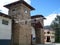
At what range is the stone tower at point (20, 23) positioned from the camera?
27.2 m

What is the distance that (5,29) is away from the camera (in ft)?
84.9

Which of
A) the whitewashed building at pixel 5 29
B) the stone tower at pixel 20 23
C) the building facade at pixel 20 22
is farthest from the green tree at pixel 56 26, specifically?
the whitewashed building at pixel 5 29

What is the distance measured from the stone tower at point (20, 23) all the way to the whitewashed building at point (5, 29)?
3.38 feet

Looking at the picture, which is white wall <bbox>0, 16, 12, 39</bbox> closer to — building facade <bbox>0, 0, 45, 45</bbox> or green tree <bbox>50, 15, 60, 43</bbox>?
building facade <bbox>0, 0, 45, 45</bbox>

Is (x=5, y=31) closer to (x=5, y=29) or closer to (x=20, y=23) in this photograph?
(x=5, y=29)

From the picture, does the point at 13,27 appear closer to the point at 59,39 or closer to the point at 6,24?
the point at 6,24

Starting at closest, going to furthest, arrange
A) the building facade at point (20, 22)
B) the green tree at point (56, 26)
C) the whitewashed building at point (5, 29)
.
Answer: the whitewashed building at point (5, 29)
the building facade at point (20, 22)
the green tree at point (56, 26)

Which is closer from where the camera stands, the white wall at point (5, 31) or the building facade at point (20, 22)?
the white wall at point (5, 31)

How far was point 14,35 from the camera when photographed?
2739 cm

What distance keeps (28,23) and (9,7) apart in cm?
459

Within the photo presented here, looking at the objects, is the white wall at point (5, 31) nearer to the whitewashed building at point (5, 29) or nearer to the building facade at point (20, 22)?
the whitewashed building at point (5, 29)

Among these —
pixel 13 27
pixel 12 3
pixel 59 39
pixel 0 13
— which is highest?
pixel 12 3

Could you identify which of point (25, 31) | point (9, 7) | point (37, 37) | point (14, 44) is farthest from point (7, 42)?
point (37, 37)

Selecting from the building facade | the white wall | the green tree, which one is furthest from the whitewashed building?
the green tree
